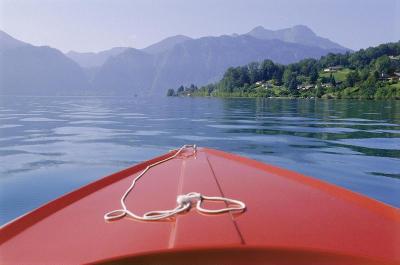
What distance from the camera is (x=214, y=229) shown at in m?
2.67

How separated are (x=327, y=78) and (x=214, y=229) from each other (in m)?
117

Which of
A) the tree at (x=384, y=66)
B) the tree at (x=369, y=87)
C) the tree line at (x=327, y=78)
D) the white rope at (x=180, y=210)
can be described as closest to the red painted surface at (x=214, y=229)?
the white rope at (x=180, y=210)

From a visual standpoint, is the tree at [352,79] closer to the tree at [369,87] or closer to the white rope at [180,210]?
the tree at [369,87]

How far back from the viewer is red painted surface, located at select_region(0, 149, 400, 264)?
8.01ft

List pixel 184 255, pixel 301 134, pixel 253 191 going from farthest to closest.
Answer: pixel 301 134
pixel 253 191
pixel 184 255

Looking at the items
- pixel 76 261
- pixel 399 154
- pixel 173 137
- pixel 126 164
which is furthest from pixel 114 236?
pixel 173 137

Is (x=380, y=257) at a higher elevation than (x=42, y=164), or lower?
higher

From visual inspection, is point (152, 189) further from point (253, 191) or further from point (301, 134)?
point (301, 134)

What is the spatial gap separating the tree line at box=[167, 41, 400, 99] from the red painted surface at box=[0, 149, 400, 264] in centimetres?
8000

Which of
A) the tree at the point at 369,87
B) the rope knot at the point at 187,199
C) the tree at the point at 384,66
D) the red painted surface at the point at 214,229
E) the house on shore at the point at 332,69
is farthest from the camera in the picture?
the house on shore at the point at 332,69

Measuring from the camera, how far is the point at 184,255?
Answer: 2.36 meters

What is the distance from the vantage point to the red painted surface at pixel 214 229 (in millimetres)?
2441

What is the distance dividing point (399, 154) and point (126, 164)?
7.27 m

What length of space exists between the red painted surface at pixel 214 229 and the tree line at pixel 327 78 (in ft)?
262
